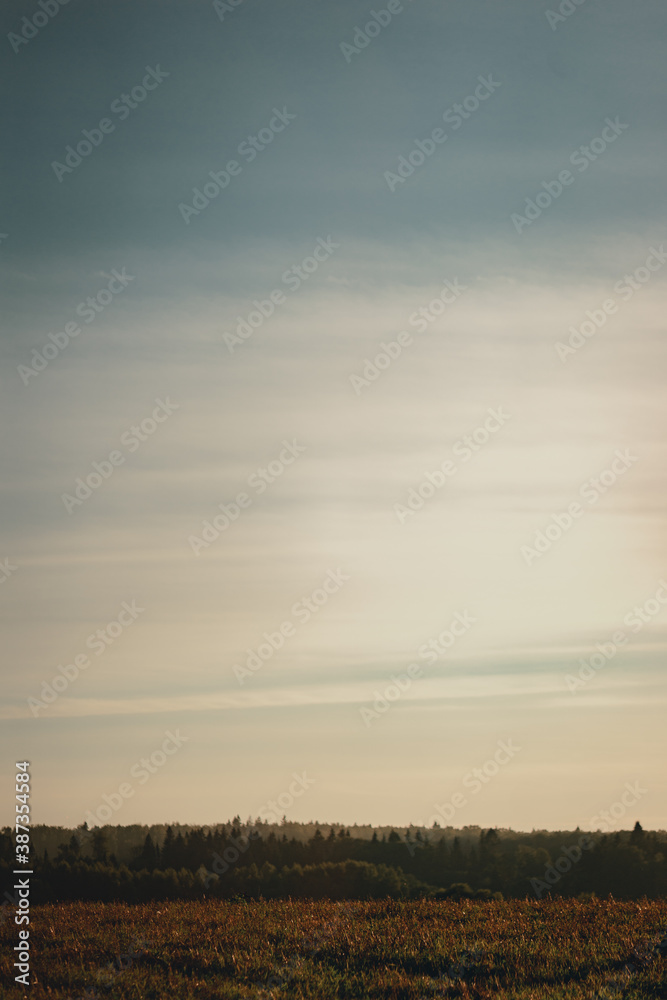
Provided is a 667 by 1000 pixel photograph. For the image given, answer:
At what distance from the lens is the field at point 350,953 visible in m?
11.3

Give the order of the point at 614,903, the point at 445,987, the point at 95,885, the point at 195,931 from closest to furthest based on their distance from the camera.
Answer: the point at 445,987 < the point at 195,931 < the point at 614,903 < the point at 95,885

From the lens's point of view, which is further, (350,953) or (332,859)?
(332,859)

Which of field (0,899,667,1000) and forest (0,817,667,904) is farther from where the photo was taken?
forest (0,817,667,904)

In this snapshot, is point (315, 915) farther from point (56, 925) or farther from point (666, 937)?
point (666, 937)

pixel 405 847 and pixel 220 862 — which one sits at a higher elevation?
pixel 220 862

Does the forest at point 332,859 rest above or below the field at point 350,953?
below

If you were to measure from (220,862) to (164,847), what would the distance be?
320 feet

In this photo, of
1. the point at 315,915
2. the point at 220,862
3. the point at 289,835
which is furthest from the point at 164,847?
the point at 315,915

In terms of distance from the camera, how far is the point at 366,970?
1240 cm

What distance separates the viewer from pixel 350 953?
13.3 meters

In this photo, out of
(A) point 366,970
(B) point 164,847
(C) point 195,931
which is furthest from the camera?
(B) point 164,847

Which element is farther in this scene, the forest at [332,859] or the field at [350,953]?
the forest at [332,859]

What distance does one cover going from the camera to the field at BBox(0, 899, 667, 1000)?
37.1 ft

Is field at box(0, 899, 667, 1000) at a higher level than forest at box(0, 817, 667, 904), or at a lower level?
higher
